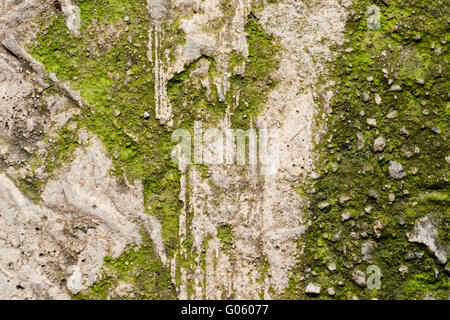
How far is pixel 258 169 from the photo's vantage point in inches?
115

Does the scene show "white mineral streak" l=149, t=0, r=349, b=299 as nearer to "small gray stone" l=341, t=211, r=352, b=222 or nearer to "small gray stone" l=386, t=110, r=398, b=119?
"small gray stone" l=341, t=211, r=352, b=222

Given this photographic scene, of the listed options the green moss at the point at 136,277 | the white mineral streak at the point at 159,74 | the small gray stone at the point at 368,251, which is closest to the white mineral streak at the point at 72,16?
the white mineral streak at the point at 159,74

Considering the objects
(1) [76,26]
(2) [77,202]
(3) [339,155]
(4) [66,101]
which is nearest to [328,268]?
(3) [339,155]

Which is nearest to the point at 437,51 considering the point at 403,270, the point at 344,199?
the point at 344,199

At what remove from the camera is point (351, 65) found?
2926mm

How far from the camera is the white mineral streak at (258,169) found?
2877mm

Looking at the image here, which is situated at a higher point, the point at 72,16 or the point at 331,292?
the point at 72,16

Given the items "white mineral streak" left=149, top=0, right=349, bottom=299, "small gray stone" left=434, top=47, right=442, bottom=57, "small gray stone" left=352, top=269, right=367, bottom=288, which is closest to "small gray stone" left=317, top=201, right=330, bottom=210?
"white mineral streak" left=149, top=0, right=349, bottom=299

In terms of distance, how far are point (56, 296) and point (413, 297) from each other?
273cm

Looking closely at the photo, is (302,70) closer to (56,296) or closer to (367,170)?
(367,170)

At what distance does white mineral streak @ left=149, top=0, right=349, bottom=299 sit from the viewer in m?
2.88

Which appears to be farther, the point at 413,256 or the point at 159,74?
the point at 159,74

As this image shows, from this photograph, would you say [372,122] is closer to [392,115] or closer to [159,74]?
[392,115]

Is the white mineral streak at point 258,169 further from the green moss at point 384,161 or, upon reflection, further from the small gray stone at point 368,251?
the small gray stone at point 368,251
